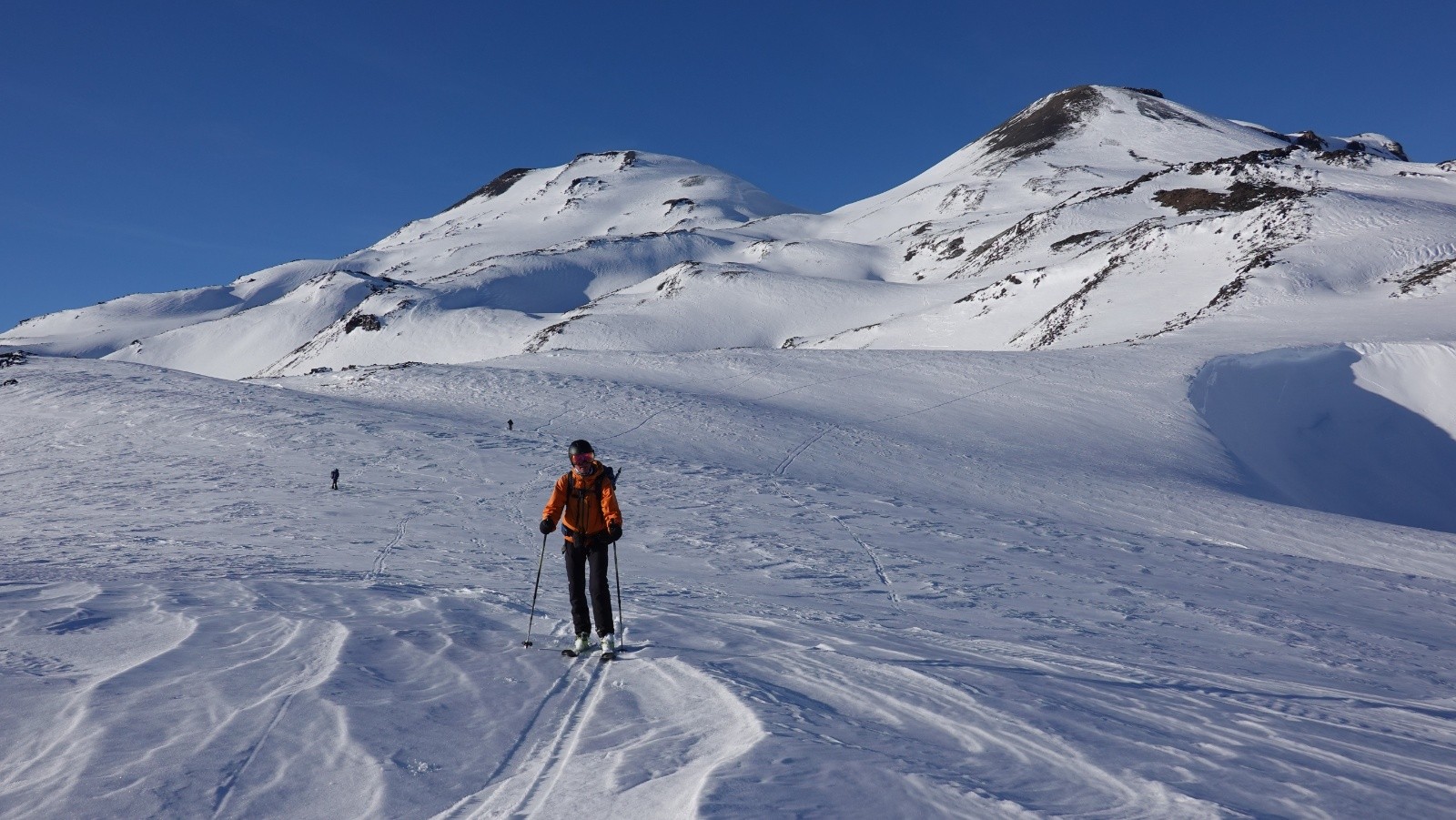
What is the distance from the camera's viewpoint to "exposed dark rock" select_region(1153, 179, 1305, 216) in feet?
208

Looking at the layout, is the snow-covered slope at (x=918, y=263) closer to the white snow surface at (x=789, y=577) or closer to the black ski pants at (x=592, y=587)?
the white snow surface at (x=789, y=577)

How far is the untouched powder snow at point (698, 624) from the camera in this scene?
169 inches

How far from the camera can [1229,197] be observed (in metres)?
66.8

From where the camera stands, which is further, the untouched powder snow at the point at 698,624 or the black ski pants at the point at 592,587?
the black ski pants at the point at 592,587

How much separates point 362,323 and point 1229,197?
78451mm

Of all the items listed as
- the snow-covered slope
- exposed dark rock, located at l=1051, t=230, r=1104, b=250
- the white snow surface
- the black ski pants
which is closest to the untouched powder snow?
the white snow surface

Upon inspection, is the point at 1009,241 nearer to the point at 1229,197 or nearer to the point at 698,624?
the point at 1229,197

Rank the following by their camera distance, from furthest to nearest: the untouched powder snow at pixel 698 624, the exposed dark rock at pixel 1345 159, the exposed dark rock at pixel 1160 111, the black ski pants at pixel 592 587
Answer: the exposed dark rock at pixel 1160 111 → the exposed dark rock at pixel 1345 159 → the black ski pants at pixel 592 587 → the untouched powder snow at pixel 698 624

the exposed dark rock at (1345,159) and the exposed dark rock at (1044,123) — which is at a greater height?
the exposed dark rock at (1044,123)

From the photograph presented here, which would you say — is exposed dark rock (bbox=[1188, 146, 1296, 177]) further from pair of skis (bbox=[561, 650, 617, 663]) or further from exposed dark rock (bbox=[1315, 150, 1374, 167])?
pair of skis (bbox=[561, 650, 617, 663])

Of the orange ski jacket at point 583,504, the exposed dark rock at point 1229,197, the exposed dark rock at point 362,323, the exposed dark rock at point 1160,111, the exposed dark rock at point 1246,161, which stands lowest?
the orange ski jacket at point 583,504

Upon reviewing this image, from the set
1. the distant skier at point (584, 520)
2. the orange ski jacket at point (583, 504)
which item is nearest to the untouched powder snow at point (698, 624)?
the distant skier at point (584, 520)

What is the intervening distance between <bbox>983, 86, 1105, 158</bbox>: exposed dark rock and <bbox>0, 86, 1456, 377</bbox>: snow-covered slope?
605 millimetres

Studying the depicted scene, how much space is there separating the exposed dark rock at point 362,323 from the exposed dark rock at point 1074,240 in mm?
63889
